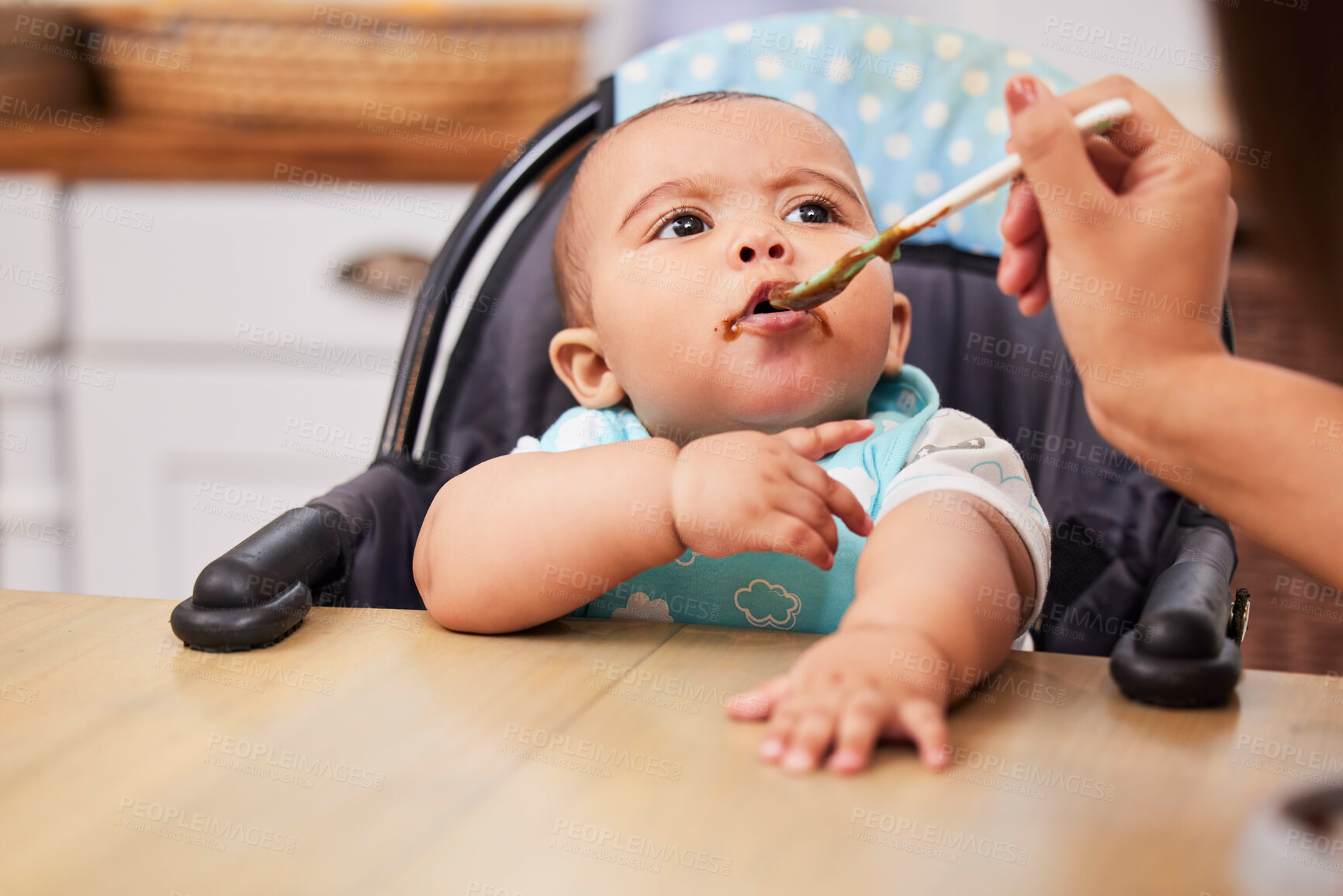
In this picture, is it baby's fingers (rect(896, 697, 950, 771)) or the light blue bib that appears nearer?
baby's fingers (rect(896, 697, 950, 771))

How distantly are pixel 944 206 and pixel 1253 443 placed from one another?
7.7 inches

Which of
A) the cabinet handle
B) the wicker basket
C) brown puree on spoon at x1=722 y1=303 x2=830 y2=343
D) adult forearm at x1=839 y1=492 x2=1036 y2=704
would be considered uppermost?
the wicker basket

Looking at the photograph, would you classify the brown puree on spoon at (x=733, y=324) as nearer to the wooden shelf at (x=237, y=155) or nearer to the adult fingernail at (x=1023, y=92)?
the adult fingernail at (x=1023, y=92)

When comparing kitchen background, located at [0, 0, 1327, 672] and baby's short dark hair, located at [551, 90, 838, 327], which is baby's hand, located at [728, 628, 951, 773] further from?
kitchen background, located at [0, 0, 1327, 672]

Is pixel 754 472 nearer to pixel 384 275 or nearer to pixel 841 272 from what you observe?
pixel 841 272

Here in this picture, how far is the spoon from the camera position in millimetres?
538

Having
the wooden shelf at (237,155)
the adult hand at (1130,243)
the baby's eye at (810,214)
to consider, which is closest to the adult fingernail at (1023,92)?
the adult hand at (1130,243)

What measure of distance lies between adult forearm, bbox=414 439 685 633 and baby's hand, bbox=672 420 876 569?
20 millimetres

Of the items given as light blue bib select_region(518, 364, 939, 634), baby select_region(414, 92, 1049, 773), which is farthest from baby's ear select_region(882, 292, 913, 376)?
light blue bib select_region(518, 364, 939, 634)

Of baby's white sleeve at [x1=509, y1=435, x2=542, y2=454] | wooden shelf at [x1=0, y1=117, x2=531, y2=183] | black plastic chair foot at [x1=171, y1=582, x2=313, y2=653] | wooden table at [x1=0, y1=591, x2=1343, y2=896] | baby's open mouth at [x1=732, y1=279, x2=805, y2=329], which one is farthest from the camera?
wooden shelf at [x1=0, y1=117, x2=531, y2=183]

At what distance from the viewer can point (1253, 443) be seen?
45 cm

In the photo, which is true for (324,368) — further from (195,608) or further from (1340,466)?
(1340,466)

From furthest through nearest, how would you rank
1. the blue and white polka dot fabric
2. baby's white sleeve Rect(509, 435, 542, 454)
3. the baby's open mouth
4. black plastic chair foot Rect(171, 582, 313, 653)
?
the blue and white polka dot fabric → baby's white sleeve Rect(509, 435, 542, 454) → the baby's open mouth → black plastic chair foot Rect(171, 582, 313, 653)

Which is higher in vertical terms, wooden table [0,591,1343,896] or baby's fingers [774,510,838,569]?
baby's fingers [774,510,838,569]
